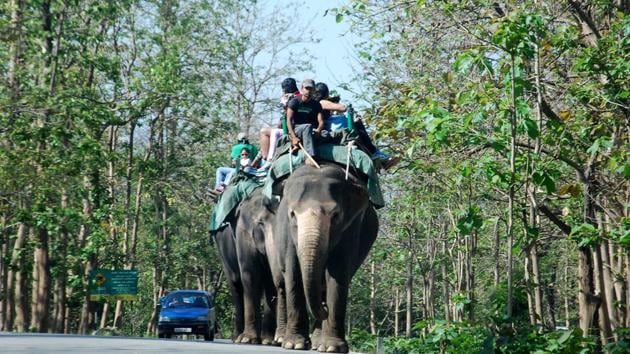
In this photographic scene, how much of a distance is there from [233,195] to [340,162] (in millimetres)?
4089

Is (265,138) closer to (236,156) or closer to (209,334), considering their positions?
(236,156)

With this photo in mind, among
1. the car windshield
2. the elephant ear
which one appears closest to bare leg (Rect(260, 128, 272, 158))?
the elephant ear

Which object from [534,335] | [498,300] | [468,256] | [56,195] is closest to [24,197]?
[56,195]

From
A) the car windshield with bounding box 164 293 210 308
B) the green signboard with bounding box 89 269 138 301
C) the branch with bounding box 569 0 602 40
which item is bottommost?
the car windshield with bounding box 164 293 210 308

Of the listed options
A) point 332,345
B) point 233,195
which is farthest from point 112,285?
point 332,345

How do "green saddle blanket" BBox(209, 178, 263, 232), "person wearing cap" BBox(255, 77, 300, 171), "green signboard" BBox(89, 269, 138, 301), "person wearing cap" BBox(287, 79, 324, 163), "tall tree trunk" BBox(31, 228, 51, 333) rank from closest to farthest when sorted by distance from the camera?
"person wearing cap" BBox(287, 79, 324, 163) < "person wearing cap" BBox(255, 77, 300, 171) < "green saddle blanket" BBox(209, 178, 263, 232) < "tall tree trunk" BBox(31, 228, 51, 333) < "green signboard" BBox(89, 269, 138, 301)

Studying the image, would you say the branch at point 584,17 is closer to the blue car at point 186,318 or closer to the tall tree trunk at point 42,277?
the tall tree trunk at point 42,277

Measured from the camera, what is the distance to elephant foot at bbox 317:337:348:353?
1382 cm

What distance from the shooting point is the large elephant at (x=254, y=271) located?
1719 cm

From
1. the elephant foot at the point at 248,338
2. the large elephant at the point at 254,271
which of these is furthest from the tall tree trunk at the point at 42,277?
the elephant foot at the point at 248,338

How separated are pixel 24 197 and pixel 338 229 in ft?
48.3

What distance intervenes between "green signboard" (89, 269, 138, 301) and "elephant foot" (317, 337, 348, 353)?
21.2m

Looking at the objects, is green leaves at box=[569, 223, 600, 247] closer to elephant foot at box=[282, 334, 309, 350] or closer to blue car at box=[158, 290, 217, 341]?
elephant foot at box=[282, 334, 309, 350]

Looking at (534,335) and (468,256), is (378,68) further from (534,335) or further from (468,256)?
(534,335)
